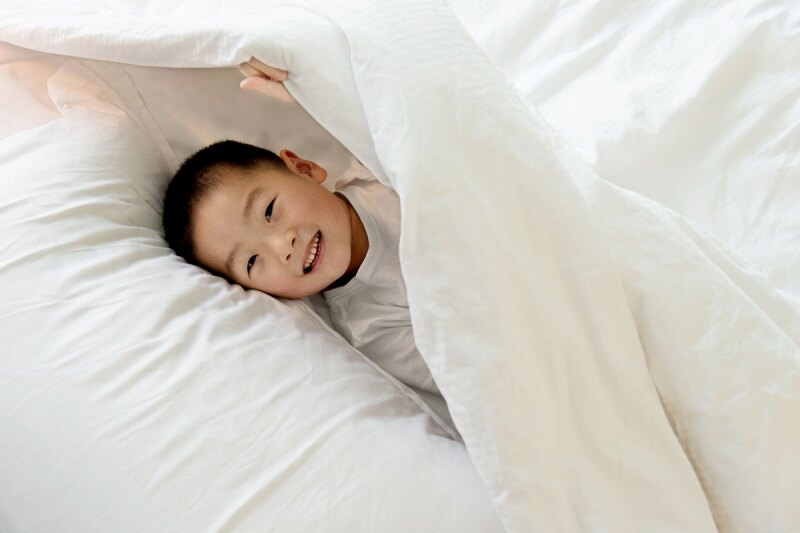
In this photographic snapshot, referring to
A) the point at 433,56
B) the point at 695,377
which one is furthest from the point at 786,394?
the point at 433,56

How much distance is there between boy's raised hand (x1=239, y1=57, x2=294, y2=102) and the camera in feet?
2.84

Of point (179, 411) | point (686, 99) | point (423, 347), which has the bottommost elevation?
point (179, 411)

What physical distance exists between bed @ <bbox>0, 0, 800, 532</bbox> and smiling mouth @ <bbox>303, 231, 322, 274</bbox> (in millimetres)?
79

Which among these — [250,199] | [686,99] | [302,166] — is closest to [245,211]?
[250,199]

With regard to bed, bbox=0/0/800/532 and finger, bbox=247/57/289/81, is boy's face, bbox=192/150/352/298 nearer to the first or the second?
bed, bbox=0/0/800/532

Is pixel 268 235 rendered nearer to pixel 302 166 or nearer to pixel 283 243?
pixel 283 243

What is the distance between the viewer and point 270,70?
87 centimetres

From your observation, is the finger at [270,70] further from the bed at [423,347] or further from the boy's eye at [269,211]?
the boy's eye at [269,211]

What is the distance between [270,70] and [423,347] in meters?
0.35

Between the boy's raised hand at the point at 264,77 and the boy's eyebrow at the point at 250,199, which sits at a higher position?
the boy's raised hand at the point at 264,77

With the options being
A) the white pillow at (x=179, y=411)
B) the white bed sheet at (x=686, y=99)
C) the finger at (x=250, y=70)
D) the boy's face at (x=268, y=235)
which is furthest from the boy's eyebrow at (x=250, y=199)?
the white bed sheet at (x=686, y=99)

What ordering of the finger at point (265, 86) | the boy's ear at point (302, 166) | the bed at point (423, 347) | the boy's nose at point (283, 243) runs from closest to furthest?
1. the bed at point (423, 347)
2. the finger at point (265, 86)
3. the boy's nose at point (283, 243)
4. the boy's ear at point (302, 166)

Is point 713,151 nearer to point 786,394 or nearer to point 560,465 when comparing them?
point 786,394

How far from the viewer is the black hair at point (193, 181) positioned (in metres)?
1.06
